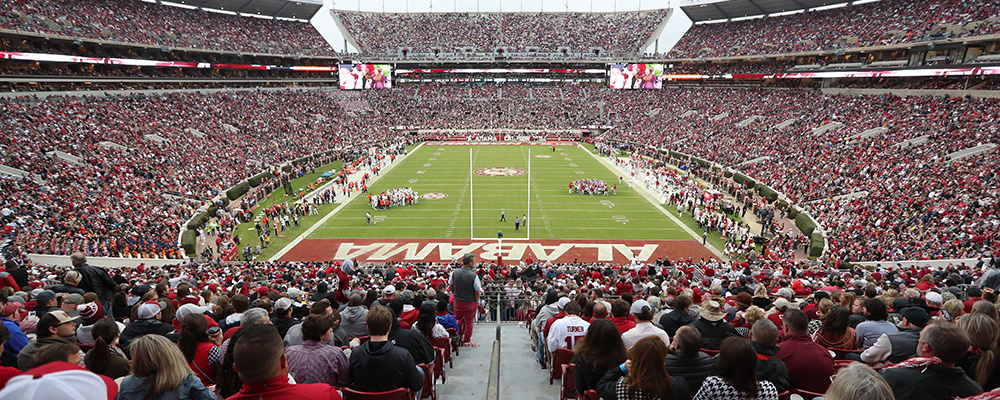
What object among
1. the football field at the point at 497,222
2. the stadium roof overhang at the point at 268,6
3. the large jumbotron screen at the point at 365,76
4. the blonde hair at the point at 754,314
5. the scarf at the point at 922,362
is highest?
the stadium roof overhang at the point at 268,6

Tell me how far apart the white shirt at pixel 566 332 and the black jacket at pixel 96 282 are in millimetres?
7586

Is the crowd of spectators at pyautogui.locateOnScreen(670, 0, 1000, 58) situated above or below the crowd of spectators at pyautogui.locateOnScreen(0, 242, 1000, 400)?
above

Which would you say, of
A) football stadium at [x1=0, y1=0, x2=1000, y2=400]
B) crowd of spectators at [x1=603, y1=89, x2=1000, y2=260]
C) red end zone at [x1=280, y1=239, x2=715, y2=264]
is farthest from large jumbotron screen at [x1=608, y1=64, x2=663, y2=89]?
red end zone at [x1=280, y1=239, x2=715, y2=264]

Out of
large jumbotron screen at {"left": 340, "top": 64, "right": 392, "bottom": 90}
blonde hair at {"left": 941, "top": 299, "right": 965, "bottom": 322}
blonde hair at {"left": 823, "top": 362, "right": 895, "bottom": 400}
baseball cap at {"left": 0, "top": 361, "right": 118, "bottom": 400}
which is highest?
large jumbotron screen at {"left": 340, "top": 64, "right": 392, "bottom": 90}

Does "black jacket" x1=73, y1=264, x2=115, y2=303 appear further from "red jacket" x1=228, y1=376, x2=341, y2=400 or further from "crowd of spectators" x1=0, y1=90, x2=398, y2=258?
"crowd of spectators" x1=0, y1=90, x2=398, y2=258

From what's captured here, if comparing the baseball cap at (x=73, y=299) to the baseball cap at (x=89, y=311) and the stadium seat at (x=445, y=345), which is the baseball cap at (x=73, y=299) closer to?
the baseball cap at (x=89, y=311)

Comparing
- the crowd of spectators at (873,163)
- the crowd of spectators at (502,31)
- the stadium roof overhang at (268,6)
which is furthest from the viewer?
the crowd of spectators at (502,31)

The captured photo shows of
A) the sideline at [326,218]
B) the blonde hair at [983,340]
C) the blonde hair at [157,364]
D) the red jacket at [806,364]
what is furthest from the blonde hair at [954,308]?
the sideline at [326,218]

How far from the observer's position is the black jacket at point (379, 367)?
3.96 metres

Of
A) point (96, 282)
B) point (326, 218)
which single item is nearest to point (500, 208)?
point (326, 218)

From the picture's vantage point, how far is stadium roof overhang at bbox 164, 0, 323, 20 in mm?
60594

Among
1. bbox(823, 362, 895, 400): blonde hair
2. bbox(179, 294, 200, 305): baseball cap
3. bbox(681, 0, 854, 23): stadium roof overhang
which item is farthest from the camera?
bbox(681, 0, 854, 23): stadium roof overhang

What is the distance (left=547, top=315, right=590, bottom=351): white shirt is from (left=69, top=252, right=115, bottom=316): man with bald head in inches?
288

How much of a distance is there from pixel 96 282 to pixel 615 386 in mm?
9000
